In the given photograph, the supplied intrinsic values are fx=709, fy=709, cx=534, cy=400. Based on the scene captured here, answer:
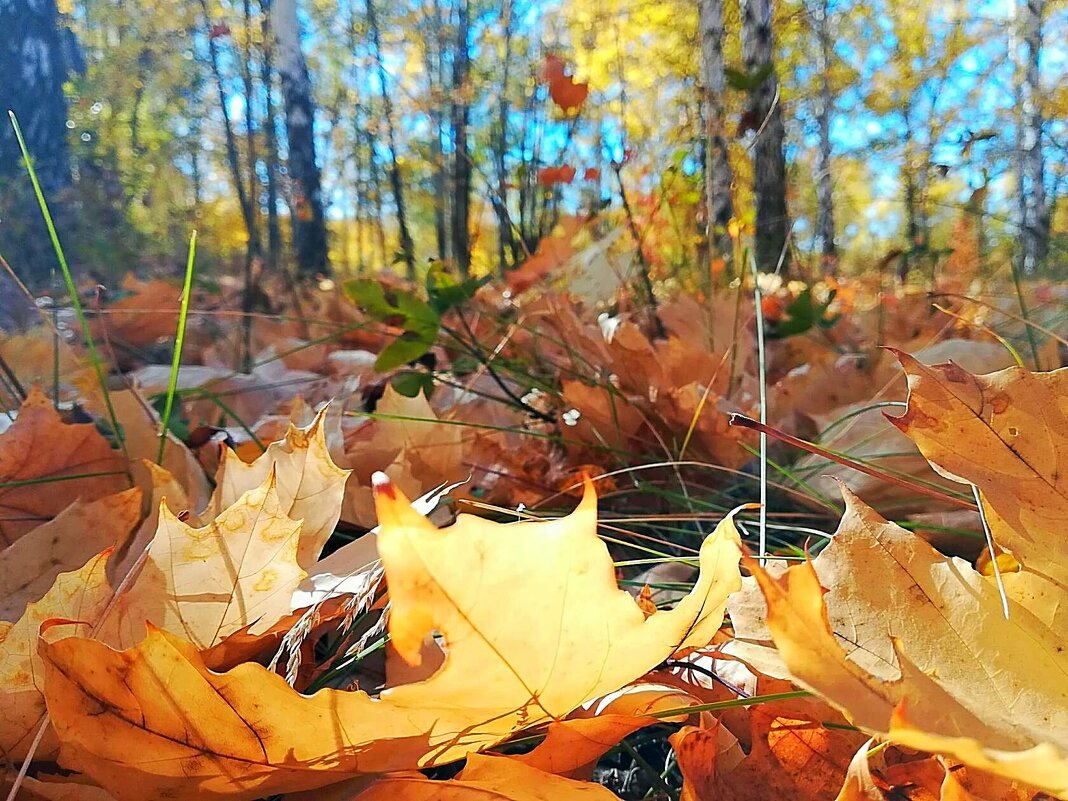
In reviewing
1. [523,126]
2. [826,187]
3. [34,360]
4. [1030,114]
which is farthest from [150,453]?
[826,187]

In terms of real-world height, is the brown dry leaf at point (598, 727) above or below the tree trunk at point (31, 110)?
below

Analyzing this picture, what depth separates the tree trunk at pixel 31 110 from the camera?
6.34ft

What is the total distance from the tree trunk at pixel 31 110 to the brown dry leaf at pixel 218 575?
2101 millimetres

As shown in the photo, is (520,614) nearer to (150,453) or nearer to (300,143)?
(150,453)

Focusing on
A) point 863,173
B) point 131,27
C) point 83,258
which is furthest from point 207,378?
point 863,173

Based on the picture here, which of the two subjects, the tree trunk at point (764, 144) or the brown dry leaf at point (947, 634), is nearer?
the brown dry leaf at point (947, 634)

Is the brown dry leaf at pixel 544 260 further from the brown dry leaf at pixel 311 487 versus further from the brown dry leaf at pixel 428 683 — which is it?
the brown dry leaf at pixel 428 683

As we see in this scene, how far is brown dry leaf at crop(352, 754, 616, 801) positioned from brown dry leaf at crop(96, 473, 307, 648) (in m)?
0.10

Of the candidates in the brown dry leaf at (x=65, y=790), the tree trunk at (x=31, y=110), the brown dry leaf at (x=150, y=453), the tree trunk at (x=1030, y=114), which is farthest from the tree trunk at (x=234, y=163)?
the tree trunk at (x=1030, y=114)

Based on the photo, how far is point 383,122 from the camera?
6.73 m

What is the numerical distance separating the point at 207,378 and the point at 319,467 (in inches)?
30.2

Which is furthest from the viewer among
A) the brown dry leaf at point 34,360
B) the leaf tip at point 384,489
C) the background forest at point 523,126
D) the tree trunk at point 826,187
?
the tree trunk at point 826,187

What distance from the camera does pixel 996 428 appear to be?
29 centimetres

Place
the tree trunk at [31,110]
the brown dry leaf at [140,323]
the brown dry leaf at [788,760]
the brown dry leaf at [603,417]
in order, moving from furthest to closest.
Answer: the tree trunk at [31,110] < the brown dry leaf at [140,323] < the brown dry leaf at [603,417] < the brown dry leaf at [788,760]
